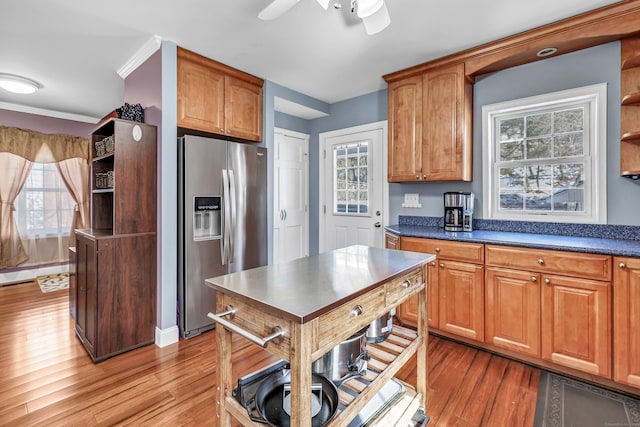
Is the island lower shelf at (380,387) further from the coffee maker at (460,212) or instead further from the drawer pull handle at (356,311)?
the coffee maker at (460,212)

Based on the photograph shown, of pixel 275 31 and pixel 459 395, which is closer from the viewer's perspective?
pixel 459 395

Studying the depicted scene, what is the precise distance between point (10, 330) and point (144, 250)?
1.66m

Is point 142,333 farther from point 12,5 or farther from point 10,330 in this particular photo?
point 12,5

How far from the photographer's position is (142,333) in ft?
8.62

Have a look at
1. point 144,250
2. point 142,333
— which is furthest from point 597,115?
point 142,333

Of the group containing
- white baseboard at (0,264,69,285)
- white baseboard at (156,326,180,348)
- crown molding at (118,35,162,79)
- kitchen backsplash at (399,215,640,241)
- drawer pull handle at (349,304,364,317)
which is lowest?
white baseboard at (156,326,180,348)


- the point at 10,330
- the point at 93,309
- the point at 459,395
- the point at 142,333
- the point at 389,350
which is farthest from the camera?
the point at 10,330

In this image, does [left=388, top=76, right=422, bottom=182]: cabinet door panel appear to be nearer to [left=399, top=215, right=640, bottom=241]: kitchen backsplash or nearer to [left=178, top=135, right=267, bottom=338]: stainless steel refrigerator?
[left=399, top=215, right=640, bottom=241]: kitchen backsplash

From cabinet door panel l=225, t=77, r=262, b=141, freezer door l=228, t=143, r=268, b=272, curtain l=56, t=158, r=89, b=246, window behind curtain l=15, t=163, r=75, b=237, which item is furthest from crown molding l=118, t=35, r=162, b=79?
window behind curtain l=15, t=163, r=75, b=237

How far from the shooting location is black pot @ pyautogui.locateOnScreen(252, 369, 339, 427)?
1.21 m

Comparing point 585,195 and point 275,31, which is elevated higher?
point 275,31

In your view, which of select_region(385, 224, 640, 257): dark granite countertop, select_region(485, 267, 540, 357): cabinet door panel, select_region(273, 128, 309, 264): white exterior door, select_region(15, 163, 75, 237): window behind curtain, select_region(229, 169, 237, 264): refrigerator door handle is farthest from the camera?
select_region(15, 163, 75, 237): window behind curtain

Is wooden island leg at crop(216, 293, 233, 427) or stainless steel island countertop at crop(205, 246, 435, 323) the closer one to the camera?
stainless steel island countertop at crop(205, 246, 435, 323)

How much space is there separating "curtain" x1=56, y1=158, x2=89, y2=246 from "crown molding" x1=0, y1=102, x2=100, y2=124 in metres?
0.69
